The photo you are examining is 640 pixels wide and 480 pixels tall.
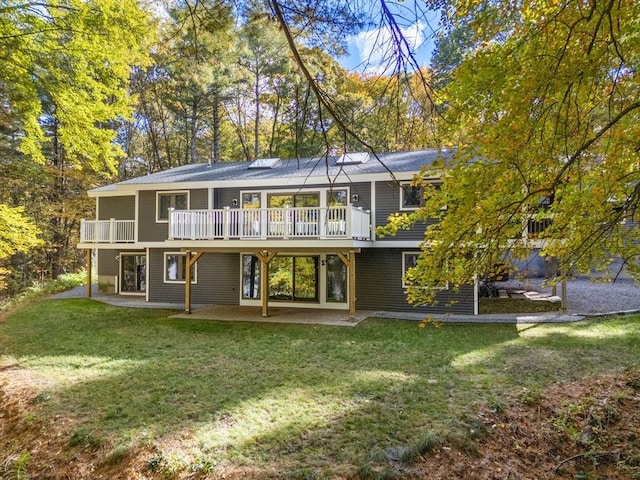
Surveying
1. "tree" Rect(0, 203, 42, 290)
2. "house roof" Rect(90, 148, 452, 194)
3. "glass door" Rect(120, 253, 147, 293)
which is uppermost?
"house roof" Rect(90, 148, 452, 194)

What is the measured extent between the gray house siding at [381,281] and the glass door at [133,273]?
9.10m

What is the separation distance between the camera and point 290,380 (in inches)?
235

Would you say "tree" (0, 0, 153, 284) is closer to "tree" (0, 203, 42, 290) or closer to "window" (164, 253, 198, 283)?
"tree" (0, 203, 42, 290)

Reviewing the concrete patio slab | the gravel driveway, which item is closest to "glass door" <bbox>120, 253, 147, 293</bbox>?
the concrete patio slab

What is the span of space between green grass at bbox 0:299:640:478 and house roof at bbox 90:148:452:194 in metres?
4.81

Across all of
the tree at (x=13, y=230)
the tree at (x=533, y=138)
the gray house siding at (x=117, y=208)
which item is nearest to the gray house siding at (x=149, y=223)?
the gray house siding at (x=117, y=208)

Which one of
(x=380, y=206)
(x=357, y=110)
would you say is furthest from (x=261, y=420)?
(x=380, y=206)

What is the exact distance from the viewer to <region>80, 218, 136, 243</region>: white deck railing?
1534 cm

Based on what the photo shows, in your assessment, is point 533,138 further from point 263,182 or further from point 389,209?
point 263,182

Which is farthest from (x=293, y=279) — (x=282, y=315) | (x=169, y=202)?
(x=169, y=202)

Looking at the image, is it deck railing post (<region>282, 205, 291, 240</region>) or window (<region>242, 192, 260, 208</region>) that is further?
window (<region>242, 192, 260, 208</region>)

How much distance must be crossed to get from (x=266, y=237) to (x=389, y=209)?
13.2 ft

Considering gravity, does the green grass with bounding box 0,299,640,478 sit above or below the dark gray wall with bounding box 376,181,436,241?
below

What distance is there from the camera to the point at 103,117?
25.7 feet
